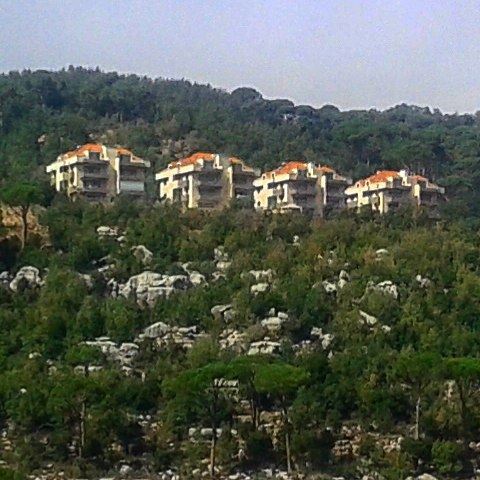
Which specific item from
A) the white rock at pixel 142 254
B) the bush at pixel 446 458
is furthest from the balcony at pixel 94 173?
the bush at pixel 446 458

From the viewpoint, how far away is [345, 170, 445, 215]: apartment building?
33.6 meters

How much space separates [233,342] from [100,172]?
13.6 m

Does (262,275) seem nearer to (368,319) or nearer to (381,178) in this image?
(368,319)

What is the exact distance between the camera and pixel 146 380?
17906 mm

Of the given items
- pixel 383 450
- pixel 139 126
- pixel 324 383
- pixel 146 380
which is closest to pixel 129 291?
pixel 146 380

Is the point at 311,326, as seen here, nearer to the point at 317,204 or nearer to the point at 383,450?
the point at 383,450

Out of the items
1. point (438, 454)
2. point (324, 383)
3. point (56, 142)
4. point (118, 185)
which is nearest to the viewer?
point (438, 454)

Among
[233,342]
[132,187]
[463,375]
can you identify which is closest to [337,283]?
[233,342]

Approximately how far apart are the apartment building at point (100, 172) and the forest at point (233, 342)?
144 inches

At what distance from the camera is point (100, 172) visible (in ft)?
104

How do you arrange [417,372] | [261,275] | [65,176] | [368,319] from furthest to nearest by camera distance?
[65,176]
[261,275]
[368,319]
[417,372]

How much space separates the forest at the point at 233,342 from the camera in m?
16.4

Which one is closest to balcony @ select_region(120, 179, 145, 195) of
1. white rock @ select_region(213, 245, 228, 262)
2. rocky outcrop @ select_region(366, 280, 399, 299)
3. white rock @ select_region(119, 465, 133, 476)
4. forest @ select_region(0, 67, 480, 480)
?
forest @ select_region(0, 67, 480, 480)

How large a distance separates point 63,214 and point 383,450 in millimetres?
11700
